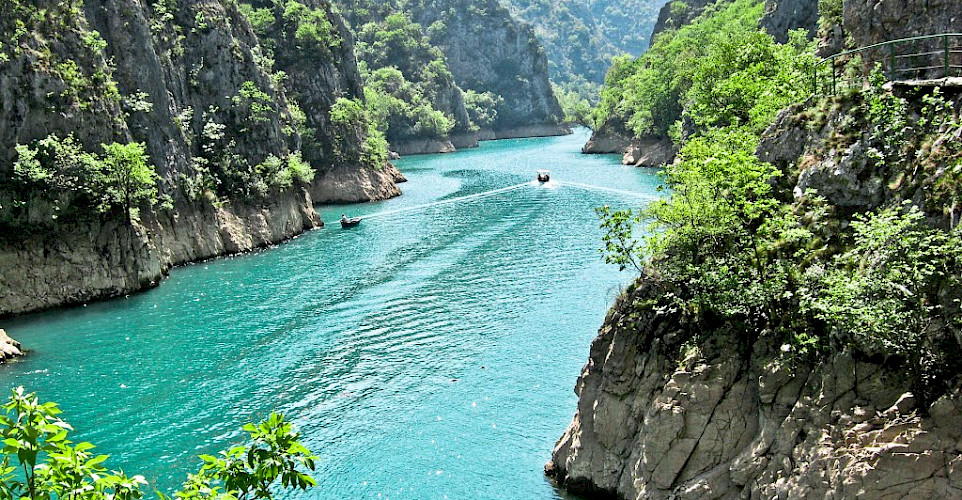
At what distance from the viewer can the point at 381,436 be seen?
26.0 metres

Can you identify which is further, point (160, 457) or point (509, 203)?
point (509, 203)

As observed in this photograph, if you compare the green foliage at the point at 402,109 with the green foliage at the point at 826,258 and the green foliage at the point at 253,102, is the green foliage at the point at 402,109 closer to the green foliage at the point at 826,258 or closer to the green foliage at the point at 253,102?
the green foliage at the point at 253,102

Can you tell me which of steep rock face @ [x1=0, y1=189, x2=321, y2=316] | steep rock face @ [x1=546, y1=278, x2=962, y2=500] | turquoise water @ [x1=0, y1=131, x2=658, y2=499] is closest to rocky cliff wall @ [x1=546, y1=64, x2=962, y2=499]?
steep rock face @ [x1=546, y1=278, x2=962, y2=500]

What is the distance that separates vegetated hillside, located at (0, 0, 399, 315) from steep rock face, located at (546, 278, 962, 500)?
112 feet

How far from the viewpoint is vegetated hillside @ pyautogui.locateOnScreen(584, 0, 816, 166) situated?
81.0 meters

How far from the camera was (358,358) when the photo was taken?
33750 mm

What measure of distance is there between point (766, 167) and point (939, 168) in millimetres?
4263

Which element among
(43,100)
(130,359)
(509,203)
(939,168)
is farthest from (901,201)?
(509,203)

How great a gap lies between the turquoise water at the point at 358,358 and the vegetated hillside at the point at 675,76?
63.3ft

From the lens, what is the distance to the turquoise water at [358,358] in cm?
2484

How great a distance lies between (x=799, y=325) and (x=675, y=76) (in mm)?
Answer: 103540

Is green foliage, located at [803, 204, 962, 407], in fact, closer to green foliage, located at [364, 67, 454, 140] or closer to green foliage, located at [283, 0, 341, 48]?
green foliage, located at [283, 0, 341, 48]

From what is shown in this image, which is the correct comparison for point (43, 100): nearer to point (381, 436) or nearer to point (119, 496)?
point (381, 436)

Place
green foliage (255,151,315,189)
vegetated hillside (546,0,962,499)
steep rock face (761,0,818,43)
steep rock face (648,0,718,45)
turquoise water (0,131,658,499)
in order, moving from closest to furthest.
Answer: vegetated hillside (546,0,962,499), turquoise water (0,131,658,499), green foliage (255,151,315,189), steep rock face (761,0,818,43), steep rock face (648,0,718,45)
